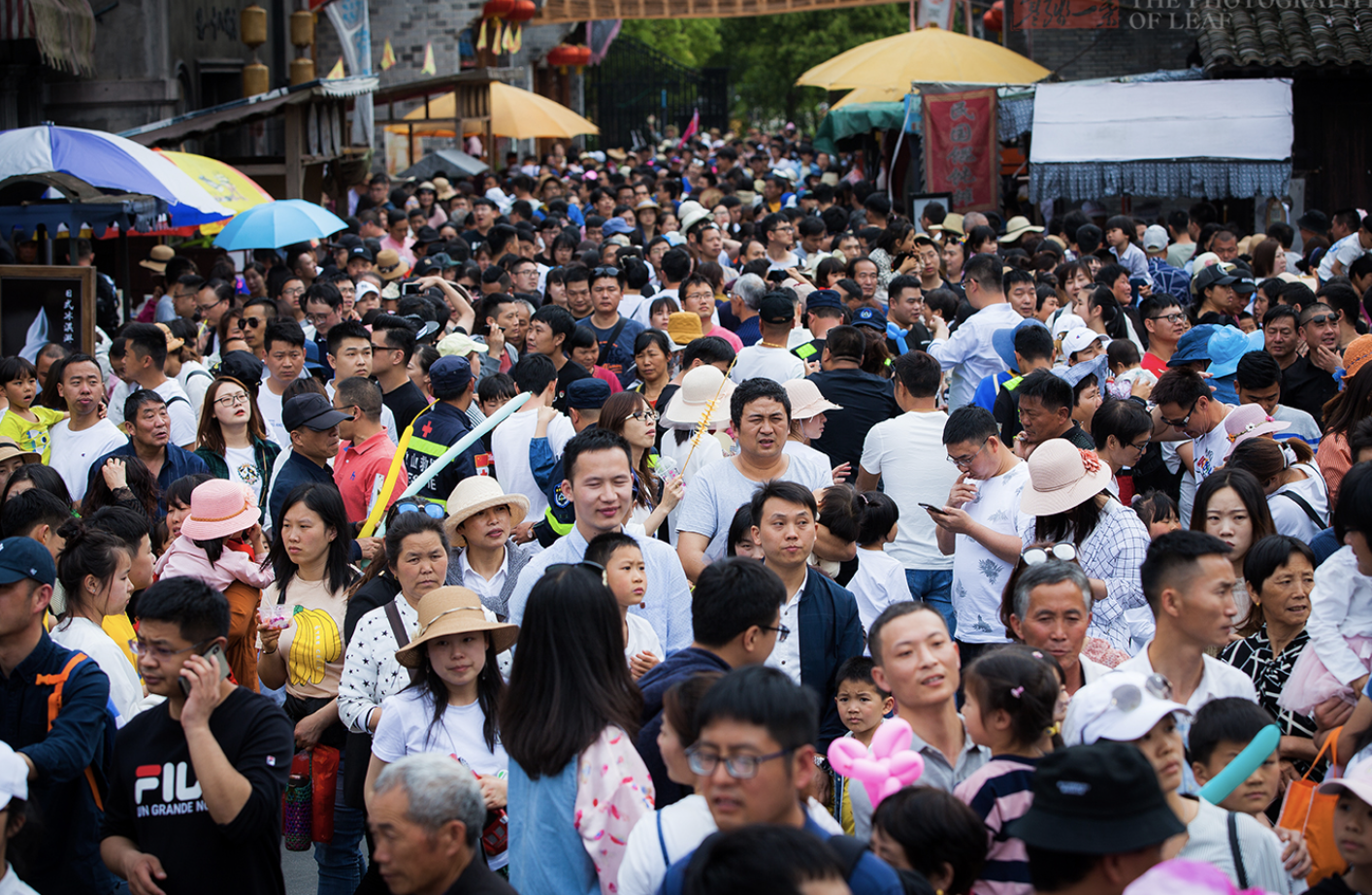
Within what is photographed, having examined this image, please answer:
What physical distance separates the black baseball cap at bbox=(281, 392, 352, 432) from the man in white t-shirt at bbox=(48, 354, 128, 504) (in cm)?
110

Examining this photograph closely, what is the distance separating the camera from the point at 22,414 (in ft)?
23.1

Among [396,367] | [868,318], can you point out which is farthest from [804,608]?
[868,318]

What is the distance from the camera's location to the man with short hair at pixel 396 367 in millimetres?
7371

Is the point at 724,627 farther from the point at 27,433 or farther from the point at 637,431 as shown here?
the point at 27,433

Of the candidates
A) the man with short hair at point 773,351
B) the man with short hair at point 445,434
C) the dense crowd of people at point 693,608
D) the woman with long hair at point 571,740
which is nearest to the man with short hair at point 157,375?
the dense crowd of people at point 693,608

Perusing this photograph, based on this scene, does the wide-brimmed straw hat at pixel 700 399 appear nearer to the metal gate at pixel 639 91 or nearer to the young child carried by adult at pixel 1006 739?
the young child carried by adult at pixel 1006 739

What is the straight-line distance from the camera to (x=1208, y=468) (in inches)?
243

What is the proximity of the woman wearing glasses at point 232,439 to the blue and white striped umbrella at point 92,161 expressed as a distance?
340 cm

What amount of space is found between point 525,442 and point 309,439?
1.02 meters

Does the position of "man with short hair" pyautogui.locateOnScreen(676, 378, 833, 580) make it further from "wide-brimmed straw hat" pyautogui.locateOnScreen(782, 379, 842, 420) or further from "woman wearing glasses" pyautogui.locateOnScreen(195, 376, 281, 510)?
Result: "woman wearing glasses" pyautogui.locateOnScreen(195, 376, 281, 510)

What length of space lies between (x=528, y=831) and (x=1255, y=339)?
5.64 m

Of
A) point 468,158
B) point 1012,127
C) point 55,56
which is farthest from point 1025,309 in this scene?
point 468,158

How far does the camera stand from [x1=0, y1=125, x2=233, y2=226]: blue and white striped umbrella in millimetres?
9203

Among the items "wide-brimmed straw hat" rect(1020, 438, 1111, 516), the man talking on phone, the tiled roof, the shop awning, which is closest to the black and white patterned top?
"wide-brimmed straw hat" rect(1020, 438, 1111, 516)
